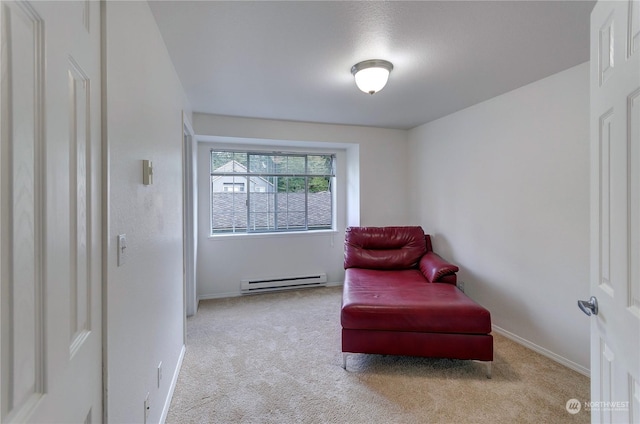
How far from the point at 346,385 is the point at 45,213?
203 centimetres

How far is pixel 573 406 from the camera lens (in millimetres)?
1770

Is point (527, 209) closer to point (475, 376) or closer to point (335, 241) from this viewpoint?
point (475, 376)

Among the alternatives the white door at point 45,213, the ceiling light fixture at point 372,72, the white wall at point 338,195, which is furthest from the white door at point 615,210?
the white wall at point 338,195

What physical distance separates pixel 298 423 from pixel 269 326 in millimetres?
1340

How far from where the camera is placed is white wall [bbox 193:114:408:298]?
3.69 m

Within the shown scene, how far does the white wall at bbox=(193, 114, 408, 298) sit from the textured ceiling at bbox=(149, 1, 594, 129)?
0.77 m

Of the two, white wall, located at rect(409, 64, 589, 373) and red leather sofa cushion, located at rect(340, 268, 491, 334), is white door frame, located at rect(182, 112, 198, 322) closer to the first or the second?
red leather sofa cushion, located at rect(340, 268, 491, 334)

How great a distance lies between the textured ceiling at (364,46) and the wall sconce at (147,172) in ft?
2.74

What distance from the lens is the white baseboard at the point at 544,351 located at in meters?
2.13

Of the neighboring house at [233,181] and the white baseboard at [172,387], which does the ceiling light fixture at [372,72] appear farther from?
the white baseboard at [172,387]

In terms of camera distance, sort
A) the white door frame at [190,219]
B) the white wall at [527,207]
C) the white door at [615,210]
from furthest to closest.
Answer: the white door frame at [190,219] → the white wall at [527,207] → the white door at [615,210]

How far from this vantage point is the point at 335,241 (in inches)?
171

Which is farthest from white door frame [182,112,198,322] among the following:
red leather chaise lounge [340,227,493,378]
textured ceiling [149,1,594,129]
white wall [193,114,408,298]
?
red leather chaise lounge [340,227,493,378]

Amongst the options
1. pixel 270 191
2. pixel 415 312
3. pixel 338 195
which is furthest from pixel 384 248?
pixel 270 191
